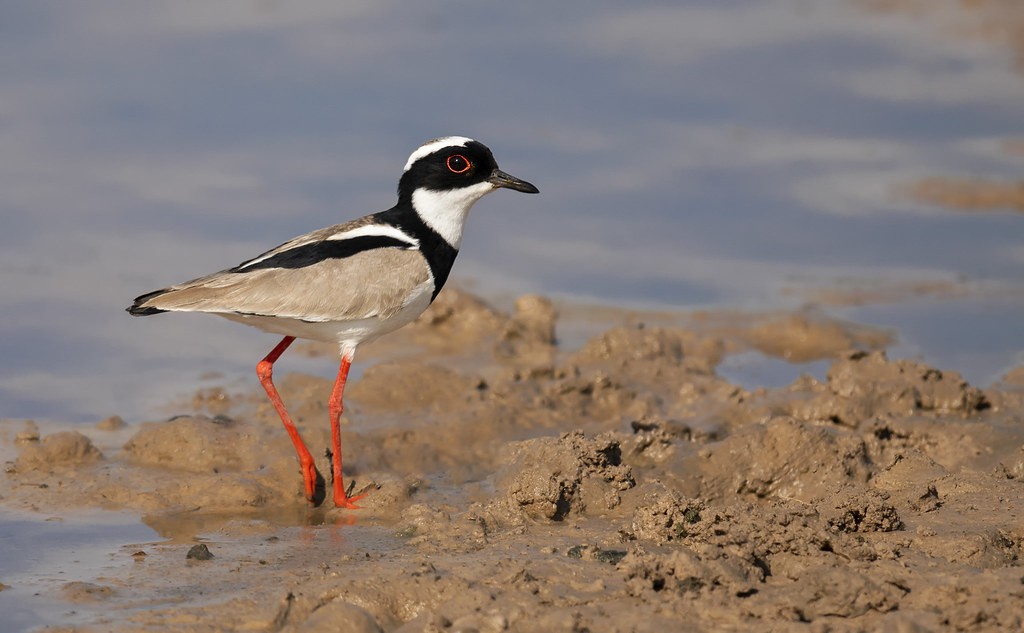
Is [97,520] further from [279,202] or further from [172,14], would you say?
[172,14]

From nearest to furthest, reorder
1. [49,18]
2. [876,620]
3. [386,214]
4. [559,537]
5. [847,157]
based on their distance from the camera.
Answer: [876,620], [559,537], [386,214], [847,157], [49,18]

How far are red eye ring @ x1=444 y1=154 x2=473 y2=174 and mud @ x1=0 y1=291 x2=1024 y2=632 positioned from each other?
5.35ft

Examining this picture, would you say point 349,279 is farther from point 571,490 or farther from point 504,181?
point 571,490

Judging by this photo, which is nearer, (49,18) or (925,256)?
(925,256)

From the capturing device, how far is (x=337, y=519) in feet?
25.0

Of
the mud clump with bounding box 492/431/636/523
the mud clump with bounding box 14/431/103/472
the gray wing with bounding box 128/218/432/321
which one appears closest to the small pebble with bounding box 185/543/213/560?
the mud clump with bounding box 492/431/636/523

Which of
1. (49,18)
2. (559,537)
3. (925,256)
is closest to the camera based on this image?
(559,537)

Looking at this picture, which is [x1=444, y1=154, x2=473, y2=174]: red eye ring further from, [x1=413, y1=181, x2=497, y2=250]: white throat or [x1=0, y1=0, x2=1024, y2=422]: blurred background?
[x1=0, y1=0, x2=1024, y2=422]: blurred background

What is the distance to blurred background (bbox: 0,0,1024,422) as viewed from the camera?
39.3 ft

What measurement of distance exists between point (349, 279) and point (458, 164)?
46.1 inches

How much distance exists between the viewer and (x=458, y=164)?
8.83 meters

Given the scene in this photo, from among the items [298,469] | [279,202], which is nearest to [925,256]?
[279,202]

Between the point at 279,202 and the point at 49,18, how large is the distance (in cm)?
658

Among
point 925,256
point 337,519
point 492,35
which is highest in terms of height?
point 492,35
